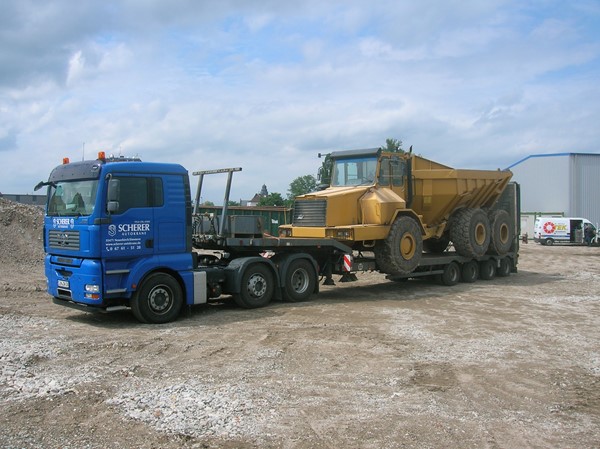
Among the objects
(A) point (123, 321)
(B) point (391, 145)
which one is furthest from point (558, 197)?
(A) point (123, 321)

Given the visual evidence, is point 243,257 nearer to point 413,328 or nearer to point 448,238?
point 413,328

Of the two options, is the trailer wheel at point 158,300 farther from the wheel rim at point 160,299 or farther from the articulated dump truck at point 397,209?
the articulated dump truck at point 397,209

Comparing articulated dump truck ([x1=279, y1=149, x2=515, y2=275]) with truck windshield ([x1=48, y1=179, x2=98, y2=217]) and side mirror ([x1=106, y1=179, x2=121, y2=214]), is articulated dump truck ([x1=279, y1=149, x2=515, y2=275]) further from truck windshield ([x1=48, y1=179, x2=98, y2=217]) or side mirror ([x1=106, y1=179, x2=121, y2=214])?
truck windshield ([x1=48, y1=179, x2=98, y2=217])

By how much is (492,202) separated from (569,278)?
3.63 m

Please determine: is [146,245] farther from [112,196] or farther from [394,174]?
[394,174]

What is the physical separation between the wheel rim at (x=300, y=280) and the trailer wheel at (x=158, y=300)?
3.15 metres

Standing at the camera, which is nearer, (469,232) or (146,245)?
(146,245)

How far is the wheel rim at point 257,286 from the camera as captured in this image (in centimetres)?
1211

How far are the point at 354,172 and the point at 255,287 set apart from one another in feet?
16.1

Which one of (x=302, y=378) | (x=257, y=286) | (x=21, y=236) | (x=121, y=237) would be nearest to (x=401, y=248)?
(x=257, y=286)

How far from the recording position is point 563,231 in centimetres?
4350

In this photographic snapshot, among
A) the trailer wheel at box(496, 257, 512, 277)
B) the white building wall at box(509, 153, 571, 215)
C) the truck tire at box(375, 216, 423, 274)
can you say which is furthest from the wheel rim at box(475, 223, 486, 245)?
the white building wall at box(509, 153, 571, 215)

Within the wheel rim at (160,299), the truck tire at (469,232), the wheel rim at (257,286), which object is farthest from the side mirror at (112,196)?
the truck tire at (469,232)

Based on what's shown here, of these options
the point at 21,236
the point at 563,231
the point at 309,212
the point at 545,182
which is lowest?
the point at 563,231
